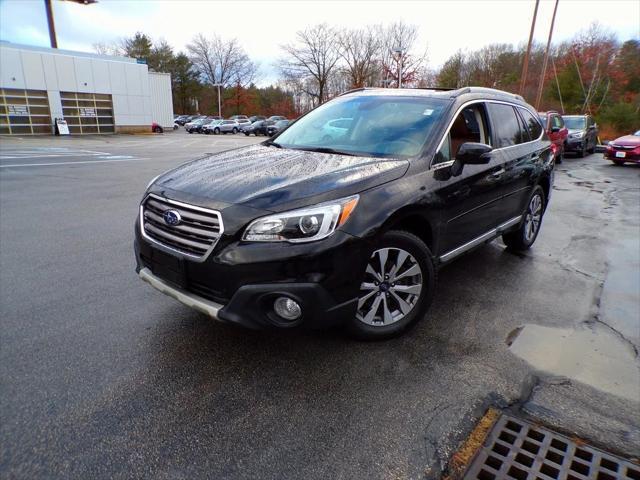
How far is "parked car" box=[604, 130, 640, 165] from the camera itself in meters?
15.4

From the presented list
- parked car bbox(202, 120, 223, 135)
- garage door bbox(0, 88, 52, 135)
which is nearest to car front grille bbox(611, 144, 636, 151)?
garage door bbox(0, 88, 52, 135)

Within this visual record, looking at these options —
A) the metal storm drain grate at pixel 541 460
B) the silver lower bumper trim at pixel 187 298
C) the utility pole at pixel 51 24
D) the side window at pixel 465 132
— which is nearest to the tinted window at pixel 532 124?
the side window at pixel 465 132

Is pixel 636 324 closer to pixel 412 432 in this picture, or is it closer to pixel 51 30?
pixel 412 432

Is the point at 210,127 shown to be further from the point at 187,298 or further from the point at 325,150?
the point at 187,298

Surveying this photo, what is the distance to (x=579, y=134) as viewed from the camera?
60.2ft

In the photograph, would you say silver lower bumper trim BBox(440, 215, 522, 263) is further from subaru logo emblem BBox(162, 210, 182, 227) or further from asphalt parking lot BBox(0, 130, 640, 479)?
subaru logo emblem BBox(162, 210, 182, 227)

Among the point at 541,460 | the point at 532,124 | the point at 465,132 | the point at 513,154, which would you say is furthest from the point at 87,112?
the point at 541,460

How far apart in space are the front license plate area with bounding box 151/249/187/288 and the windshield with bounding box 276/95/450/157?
5.22ft

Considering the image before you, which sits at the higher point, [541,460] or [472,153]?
[472,153]

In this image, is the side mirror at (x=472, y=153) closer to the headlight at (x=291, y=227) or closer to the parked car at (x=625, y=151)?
the headlight at (x=291, y=227)

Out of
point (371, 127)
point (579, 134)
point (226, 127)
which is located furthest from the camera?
point (226, 127)

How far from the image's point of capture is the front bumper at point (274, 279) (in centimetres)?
247

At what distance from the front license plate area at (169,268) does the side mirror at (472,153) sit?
87.0 inches

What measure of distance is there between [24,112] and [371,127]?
33.9m
